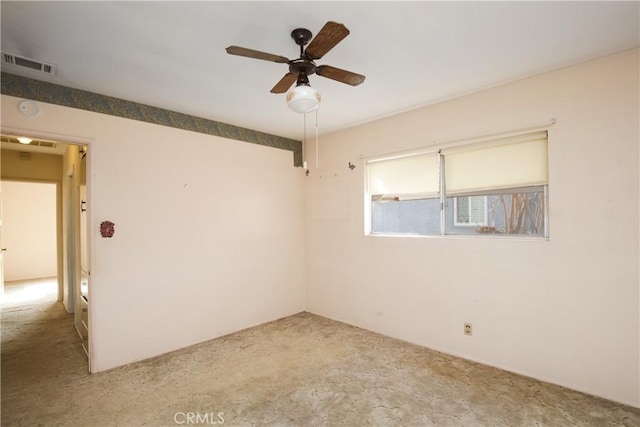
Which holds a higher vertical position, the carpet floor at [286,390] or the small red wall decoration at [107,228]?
the small red wall decoration at [107,228]

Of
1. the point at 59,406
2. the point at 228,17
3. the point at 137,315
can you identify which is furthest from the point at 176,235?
the point at 228,17

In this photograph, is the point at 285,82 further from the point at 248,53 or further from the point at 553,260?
the point at 553,260

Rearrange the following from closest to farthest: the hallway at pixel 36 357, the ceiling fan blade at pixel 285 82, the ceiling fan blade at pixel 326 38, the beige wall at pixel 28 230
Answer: the ceiling fan blade at pixel 326 38, the ceiling fan blade at pixel 285 82, the hallway at pixel 36 357, the beige wall at pixel 28 230

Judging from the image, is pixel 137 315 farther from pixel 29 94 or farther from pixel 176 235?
pixel 29 94

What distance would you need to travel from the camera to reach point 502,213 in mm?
2885

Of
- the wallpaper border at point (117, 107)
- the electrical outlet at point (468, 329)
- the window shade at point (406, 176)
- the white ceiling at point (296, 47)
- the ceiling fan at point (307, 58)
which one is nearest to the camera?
the ceiling fan at point (307, 58)

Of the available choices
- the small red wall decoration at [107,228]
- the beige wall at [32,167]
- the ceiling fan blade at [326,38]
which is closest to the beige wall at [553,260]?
the ceiling fan blade at [326,38]

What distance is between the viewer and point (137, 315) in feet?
10.0

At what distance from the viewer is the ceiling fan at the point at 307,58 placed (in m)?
1.60

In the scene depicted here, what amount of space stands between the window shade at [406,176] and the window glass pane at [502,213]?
300mm

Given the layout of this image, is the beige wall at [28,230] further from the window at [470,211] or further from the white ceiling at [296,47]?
the window at [470,211]

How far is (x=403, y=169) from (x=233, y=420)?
9.53 ft

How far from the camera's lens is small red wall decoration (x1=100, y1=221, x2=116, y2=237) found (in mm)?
2854

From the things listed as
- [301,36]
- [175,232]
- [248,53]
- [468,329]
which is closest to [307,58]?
[301,36]
